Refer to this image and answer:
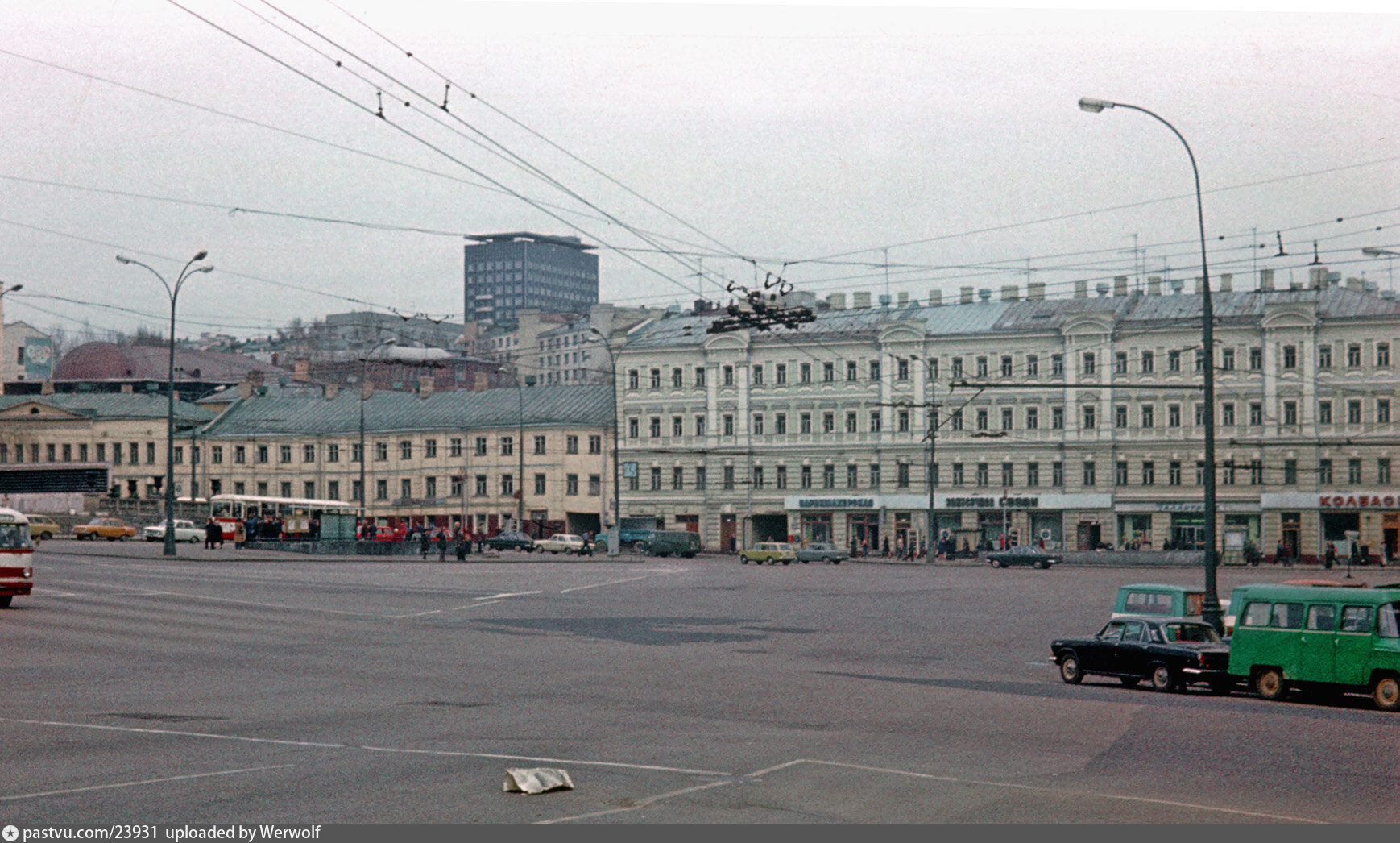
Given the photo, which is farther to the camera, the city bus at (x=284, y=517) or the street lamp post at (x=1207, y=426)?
the city bus at (x=284, y=517)

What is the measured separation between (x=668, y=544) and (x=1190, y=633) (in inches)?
2307

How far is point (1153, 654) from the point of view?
21.9 metres

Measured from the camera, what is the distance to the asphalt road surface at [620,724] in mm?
11062

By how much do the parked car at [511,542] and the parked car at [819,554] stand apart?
16.3 meters

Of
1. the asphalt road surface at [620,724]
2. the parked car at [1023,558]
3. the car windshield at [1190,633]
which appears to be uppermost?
the car windshield at [1190,633]

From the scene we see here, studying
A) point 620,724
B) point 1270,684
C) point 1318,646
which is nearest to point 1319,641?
point 1318,646

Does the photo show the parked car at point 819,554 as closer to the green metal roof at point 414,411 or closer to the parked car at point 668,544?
the parked car at point 668,544

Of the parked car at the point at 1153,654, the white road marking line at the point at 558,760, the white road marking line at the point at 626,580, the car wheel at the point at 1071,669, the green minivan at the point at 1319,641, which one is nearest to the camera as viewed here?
the white road marking line at the point at 558,760

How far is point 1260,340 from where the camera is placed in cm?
7256

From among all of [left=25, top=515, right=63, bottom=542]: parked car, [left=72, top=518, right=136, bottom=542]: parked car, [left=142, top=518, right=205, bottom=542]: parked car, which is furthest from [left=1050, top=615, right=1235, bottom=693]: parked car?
[left=72, top=518, right=136, bottom=542]: parked car

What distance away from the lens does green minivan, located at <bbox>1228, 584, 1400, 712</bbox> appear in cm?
1941

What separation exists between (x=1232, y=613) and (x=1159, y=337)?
55949mm

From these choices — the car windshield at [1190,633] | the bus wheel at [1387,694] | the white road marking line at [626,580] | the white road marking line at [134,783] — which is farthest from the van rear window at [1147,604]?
the white road marking line at [134,783]

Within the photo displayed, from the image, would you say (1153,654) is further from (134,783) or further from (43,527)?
(43,527)
